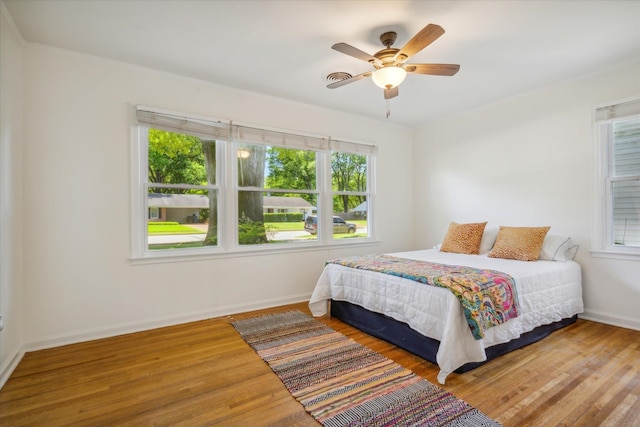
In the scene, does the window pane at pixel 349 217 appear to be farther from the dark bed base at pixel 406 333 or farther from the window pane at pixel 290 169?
the dark bed base at pixel 406 333

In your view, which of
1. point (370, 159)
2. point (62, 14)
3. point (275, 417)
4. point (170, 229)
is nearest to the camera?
point (275, 417)

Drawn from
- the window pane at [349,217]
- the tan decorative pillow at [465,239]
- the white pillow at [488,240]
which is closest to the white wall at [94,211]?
the window pane at [349,217]

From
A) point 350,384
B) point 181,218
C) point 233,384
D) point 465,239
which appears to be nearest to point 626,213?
point 465,239

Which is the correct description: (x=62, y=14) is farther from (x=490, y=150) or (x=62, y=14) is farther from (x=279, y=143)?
(x=490, y=150)

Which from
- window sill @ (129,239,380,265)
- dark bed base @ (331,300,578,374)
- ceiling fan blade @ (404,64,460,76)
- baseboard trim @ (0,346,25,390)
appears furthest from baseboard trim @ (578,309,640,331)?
baseboard trim @ (0,346,25,390)

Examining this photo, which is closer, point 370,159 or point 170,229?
point 170,229

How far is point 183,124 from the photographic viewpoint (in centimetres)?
322

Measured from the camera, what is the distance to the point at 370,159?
475cm

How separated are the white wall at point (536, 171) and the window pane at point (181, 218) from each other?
3.19 m

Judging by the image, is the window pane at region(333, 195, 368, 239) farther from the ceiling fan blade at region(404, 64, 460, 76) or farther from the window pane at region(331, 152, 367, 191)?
the ceiling fan blade at region(404, 64, 460, 76)

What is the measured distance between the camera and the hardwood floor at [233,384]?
175cm

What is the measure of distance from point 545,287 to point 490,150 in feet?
6.58

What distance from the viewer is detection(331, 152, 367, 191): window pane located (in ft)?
14.4

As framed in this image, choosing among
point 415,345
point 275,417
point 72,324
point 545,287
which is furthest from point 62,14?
point 545,287
